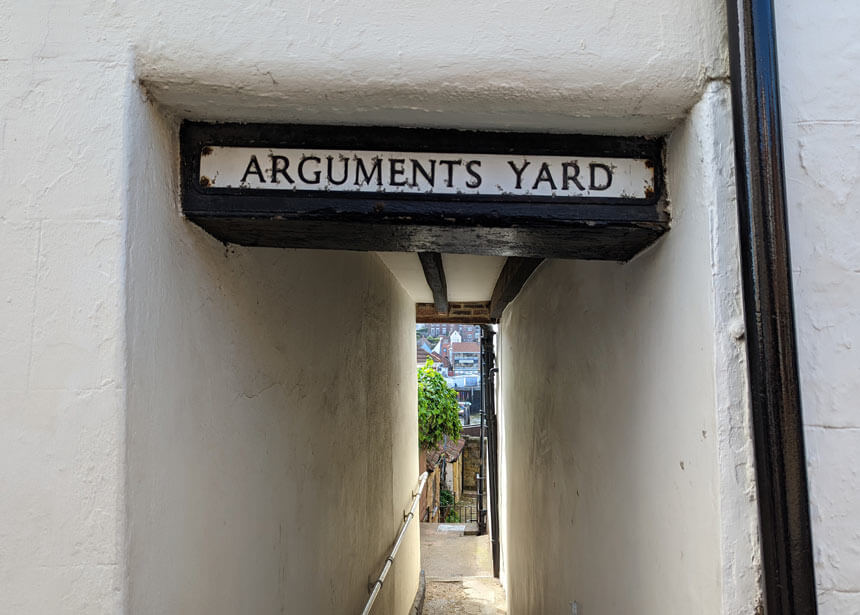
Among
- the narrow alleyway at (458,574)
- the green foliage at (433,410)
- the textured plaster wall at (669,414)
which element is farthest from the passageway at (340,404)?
the green foliage at (433,410)

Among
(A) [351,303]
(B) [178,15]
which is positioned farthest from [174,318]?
(A) [351,303]

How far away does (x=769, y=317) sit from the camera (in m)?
0.99

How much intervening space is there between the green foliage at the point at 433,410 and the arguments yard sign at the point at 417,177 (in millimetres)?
8589

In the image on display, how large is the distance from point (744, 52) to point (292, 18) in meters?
0.78

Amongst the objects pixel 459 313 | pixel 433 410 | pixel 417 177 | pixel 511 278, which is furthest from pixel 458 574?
pixel 417 177

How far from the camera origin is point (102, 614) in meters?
0.99

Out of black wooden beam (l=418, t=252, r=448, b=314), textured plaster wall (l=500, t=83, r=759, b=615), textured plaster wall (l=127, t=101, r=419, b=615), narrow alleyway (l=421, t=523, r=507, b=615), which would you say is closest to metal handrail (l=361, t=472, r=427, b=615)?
textured plaster wall (l=127, t=101, r=419, b=615)

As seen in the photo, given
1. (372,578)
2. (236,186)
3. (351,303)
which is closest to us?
(236,186)

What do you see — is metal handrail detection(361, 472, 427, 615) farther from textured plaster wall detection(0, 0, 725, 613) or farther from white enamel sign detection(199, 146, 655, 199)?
white enamel sign detection(199, 146, 655, 199)

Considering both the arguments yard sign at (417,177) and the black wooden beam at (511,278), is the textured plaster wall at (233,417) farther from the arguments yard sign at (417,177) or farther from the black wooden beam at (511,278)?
the black wooden beam at (511,278)

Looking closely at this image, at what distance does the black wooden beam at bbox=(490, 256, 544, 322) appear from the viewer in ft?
10.4

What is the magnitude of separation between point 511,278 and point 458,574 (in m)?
6.13

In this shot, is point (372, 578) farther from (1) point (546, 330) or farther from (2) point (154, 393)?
(2) point (154, 393)

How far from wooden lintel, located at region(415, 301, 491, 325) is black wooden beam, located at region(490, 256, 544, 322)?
85 centimetres
